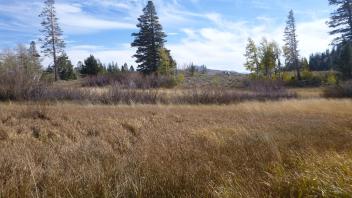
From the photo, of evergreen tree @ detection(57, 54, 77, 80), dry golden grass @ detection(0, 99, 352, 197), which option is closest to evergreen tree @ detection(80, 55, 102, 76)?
evergreen tree @ detection(57, 54, 77, 80)

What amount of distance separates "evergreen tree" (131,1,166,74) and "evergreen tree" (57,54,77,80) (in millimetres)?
9811

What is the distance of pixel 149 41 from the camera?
160 ft

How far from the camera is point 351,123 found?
11.5 m

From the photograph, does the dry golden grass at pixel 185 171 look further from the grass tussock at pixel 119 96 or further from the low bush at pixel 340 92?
the low bush at pixel 340 92

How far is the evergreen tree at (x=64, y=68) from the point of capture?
50103mm

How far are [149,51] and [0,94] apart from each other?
98.6ft

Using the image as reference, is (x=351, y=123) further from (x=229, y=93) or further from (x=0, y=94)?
(x=0, y=94)

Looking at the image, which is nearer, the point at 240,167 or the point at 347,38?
the point at 240,167

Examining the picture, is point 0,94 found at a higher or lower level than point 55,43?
lower

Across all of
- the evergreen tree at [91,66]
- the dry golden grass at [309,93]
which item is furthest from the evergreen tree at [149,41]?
the dry golden grass at [309,93]

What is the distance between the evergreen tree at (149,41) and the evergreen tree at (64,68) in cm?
981

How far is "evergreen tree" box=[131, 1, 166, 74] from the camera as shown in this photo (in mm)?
48719

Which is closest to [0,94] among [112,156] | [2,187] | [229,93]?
[229,93]

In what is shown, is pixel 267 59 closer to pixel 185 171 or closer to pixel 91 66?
pixel 91 66
